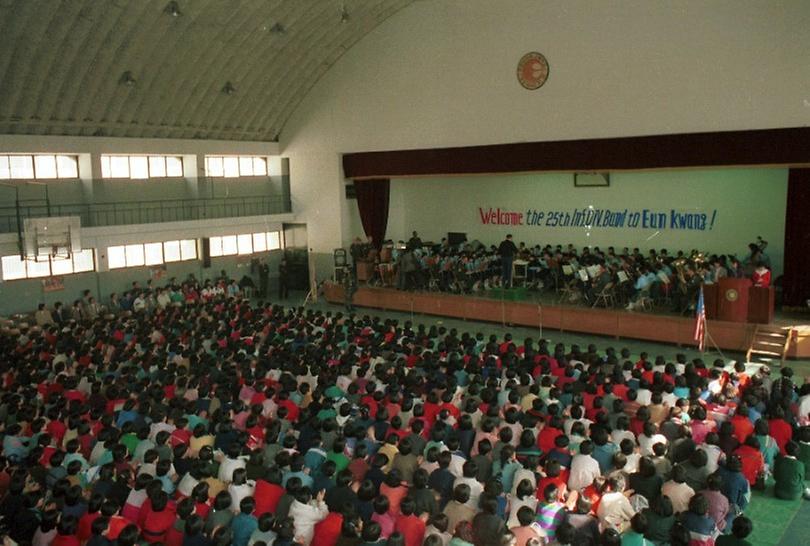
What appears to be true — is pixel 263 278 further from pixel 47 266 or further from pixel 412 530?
pixel 412 530

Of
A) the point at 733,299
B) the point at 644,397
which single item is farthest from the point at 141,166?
the point at 644,397

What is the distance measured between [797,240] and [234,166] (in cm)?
1752

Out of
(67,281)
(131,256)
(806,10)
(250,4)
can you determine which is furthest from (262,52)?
(806,10)

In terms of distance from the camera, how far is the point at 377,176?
72.1ft

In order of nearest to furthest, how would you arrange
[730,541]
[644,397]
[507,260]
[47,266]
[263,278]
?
1. [730,541]
2. [644,397]
3. [47,266]
4. [507,260]
5. [263,278]

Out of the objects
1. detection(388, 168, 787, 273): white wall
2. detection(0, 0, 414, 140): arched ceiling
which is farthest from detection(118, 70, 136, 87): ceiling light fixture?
detection(388, 168, 787, 273): white wall

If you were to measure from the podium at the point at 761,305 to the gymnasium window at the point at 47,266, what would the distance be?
652 inches

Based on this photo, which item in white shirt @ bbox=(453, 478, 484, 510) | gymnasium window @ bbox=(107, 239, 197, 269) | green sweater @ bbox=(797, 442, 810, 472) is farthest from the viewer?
gymnasium window @ bbox=(107, 239, 197, 269)

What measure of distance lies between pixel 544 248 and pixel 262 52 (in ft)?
33.7

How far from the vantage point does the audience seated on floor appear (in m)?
6.27

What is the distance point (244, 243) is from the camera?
24031 mm

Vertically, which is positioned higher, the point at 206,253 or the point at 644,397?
the point at 206,253

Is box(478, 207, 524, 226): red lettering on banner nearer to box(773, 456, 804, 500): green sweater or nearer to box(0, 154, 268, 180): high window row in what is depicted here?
box(0, 154, 268, 180): high window row

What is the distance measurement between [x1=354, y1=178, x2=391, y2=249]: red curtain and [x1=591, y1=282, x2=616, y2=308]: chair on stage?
8.39 m
